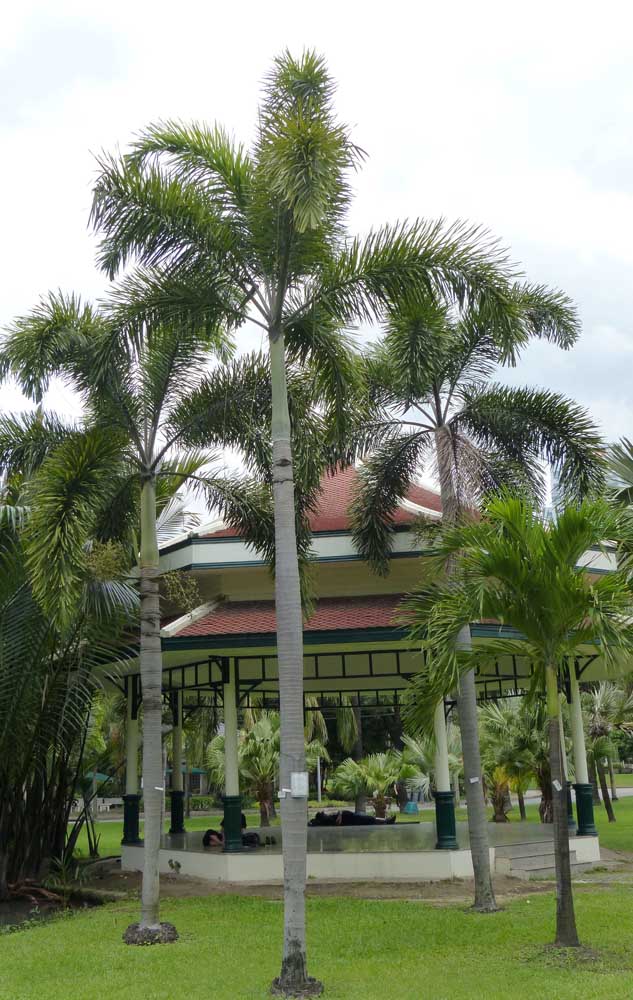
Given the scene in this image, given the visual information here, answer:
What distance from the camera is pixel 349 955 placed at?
10852 mm

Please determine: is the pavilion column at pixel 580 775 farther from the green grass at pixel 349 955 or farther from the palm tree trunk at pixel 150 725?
the palm tree trunk at pixel 150 725

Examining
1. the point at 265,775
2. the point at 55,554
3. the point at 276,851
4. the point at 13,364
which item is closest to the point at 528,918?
the point at 276,851

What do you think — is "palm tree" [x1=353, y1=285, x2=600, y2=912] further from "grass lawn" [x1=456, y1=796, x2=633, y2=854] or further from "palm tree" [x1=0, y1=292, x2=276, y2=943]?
"grass lawn" [x1=456, y1=796, x2=633, y2=854]

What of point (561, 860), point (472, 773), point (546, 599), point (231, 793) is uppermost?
point (546, 599)

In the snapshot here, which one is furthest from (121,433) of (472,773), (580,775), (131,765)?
(580,775)

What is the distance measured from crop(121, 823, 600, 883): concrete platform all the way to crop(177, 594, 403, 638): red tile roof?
4.10m

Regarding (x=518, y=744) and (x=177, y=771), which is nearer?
(x=177, y=771)

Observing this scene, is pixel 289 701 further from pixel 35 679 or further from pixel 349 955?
pixel 35 679

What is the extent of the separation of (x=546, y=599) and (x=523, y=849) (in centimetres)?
985

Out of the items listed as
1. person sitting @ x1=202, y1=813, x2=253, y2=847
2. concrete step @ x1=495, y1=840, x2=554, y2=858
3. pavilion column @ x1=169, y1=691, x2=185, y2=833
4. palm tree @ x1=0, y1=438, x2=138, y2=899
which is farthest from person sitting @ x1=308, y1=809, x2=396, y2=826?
palm tree @ x1=0, y1=438, x2=138, y2=899

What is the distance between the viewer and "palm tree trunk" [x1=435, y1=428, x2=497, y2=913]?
13469mm

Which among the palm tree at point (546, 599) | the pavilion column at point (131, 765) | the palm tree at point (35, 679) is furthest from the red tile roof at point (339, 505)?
the palm tree at point (546, 599)

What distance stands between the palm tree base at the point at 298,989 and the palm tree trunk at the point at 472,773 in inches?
188

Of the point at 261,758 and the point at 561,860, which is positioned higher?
the point at 261,758
